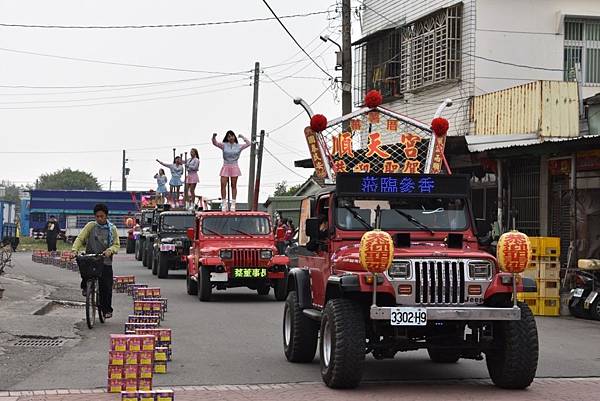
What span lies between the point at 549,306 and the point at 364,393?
10311 millimetres

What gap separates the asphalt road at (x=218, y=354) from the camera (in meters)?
10.7

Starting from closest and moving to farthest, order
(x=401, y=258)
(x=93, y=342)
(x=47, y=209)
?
1. (x=401, y=258)
2. (x=93, y=342)
3. (x=47, y=209)

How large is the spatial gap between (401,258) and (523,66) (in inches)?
747

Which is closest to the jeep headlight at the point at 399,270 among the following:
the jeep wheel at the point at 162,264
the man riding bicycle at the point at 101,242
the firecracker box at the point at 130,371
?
the firecracker box at the point at 130,371

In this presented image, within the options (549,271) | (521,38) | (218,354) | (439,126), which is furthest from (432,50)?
(218,354)

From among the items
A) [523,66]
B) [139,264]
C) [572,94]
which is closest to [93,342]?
[572,94]

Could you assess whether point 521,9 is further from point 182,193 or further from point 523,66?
point 182,193

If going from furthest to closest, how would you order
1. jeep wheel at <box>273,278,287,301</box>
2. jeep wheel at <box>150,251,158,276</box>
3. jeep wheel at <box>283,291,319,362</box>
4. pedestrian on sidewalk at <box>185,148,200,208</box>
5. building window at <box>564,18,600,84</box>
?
1. jeep wheel at <box>150,251,158,276</box>
2. pedestrian on sidewalk at <box>185,148,200,208</box>
3. building window at <box>564,18,600,84</box>
4. jeep wheel at <box>273,278,287,301</box>
5. jeep wheel at <box>283,291,319,362</box>

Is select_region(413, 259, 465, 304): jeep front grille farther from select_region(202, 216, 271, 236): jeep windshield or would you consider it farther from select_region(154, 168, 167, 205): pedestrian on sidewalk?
select_region(154, 168, 167, 205): pedestrian on sidewalk

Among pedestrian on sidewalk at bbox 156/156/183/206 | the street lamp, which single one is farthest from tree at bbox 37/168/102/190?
the street lamp

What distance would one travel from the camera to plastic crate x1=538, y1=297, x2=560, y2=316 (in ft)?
62.4

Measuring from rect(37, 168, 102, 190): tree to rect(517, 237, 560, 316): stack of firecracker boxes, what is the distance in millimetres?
110478

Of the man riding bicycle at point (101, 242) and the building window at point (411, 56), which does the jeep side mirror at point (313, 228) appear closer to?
the man riding bicycle at point (101, 242)

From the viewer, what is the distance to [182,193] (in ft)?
118
